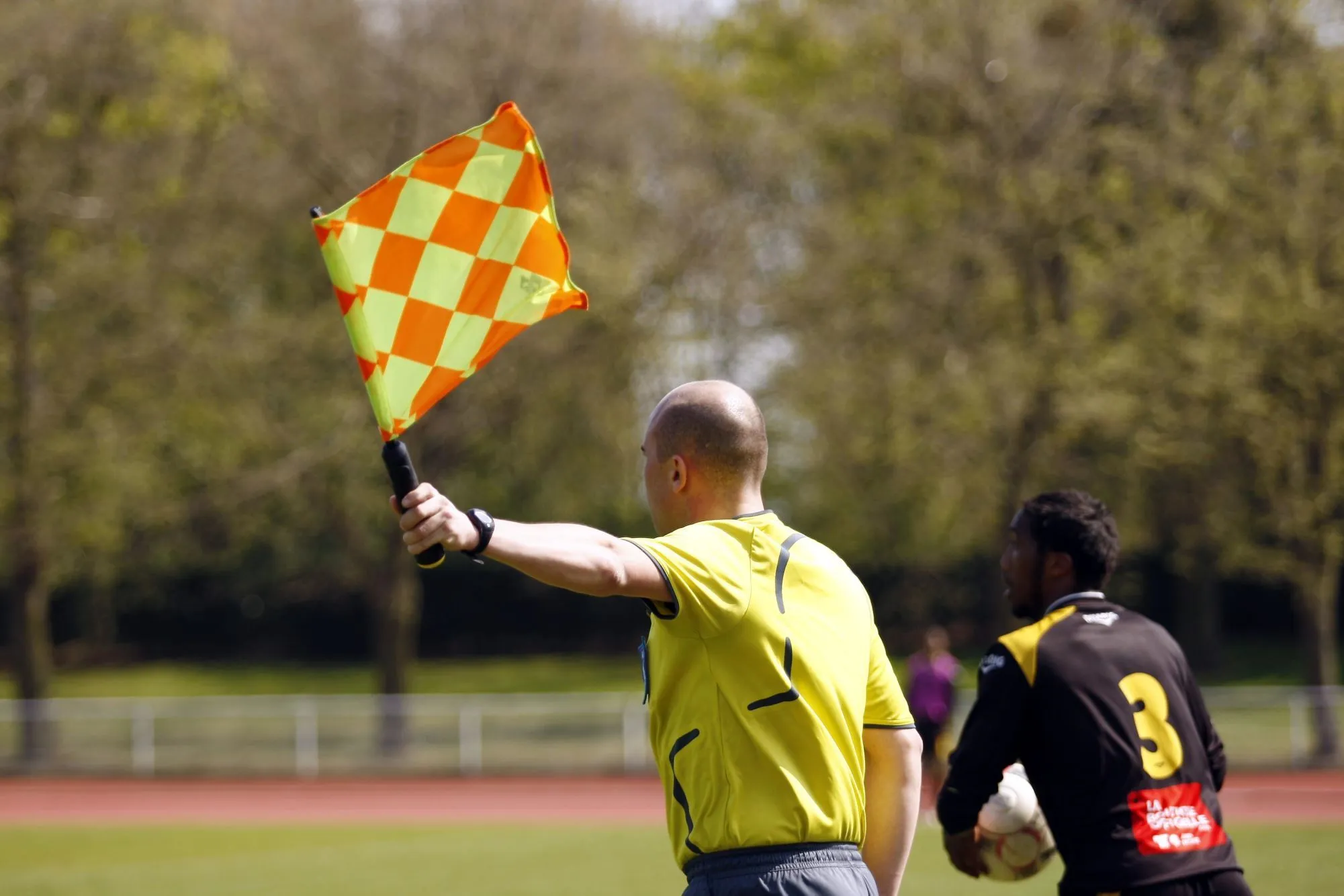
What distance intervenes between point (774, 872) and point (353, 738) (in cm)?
2164

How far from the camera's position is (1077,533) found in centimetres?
455

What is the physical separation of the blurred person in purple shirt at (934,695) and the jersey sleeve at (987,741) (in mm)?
12110

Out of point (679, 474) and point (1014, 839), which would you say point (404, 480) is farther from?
point (1014, 839)

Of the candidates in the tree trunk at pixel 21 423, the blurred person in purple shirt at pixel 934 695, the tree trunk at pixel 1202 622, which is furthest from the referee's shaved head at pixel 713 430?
the tree trunk at pixel 1202 622

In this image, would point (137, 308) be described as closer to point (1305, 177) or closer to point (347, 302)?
point (1305, 177)

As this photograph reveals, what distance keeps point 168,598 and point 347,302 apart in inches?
1747

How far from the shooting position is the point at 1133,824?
13.8 ft

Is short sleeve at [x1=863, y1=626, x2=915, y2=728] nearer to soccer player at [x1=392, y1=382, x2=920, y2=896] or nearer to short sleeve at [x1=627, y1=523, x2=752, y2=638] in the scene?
soccer player at [x1=392, y1=382, x2=920, y2=896]

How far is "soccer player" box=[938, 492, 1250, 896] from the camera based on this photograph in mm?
4227

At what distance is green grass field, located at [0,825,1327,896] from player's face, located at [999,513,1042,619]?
23.9ft

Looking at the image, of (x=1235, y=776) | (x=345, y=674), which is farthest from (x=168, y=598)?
(x=1235, y=776)

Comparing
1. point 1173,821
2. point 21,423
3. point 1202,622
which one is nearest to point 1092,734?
point 1173,821

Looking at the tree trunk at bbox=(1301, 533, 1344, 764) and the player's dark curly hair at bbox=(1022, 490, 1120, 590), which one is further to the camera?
the tree trunk at bbox=(1301, 533, 1344, 764)

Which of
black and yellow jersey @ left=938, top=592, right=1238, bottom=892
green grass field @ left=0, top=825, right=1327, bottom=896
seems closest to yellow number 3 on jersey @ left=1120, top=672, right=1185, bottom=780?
black and yellow jersey @ left=938, top=592, right=1238, bottom=892
